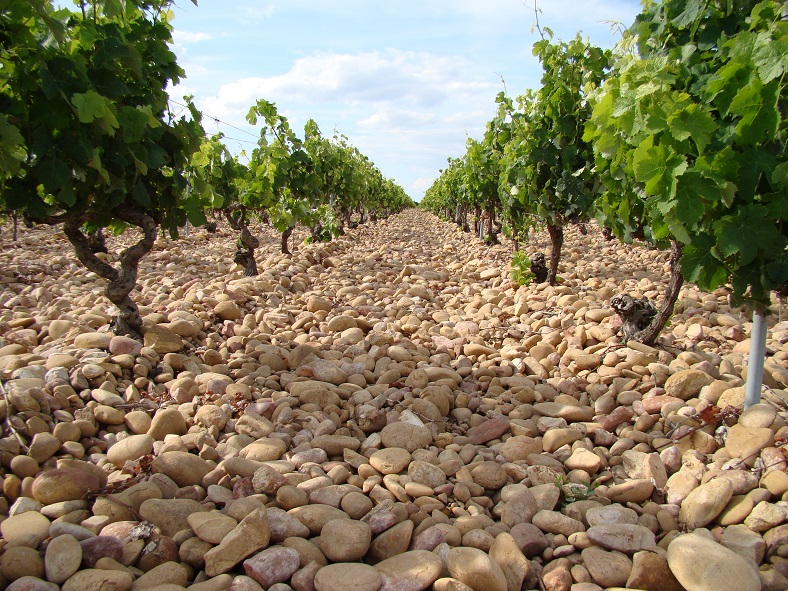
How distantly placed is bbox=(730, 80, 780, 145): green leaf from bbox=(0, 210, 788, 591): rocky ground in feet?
5.31

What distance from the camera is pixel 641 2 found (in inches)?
153

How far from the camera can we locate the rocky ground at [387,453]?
87.0 inches

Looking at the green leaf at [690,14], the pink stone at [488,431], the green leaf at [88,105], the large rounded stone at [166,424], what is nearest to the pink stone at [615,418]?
the pink stone at [488,431]

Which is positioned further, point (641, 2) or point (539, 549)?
point (641, 2)

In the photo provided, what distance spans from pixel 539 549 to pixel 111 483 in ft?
7.49

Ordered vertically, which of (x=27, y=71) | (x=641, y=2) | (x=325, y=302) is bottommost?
(x=325, y=302)

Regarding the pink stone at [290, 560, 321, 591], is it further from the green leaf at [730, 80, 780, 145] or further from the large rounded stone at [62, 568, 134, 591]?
the green leaf at [730, 80, 780, 145]

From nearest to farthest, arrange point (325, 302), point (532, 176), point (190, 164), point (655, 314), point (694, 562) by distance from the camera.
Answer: point (694, 562) → point (655, 314) → point (190, 164) → point (325, 302) → point (532, 176)

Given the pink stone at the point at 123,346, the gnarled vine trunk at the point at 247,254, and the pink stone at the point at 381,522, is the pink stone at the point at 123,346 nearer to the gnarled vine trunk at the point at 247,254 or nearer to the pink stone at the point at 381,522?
the pink stone at the point at 381,522

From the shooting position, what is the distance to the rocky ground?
2211 millimetres

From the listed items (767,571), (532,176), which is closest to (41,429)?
(767,571)

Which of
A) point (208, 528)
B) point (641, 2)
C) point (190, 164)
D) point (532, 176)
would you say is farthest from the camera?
point (532, 176)

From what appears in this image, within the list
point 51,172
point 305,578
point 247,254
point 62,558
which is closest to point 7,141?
point 51,172

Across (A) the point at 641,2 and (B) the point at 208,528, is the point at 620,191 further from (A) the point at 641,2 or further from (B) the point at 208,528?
(B) the point at 208,528
